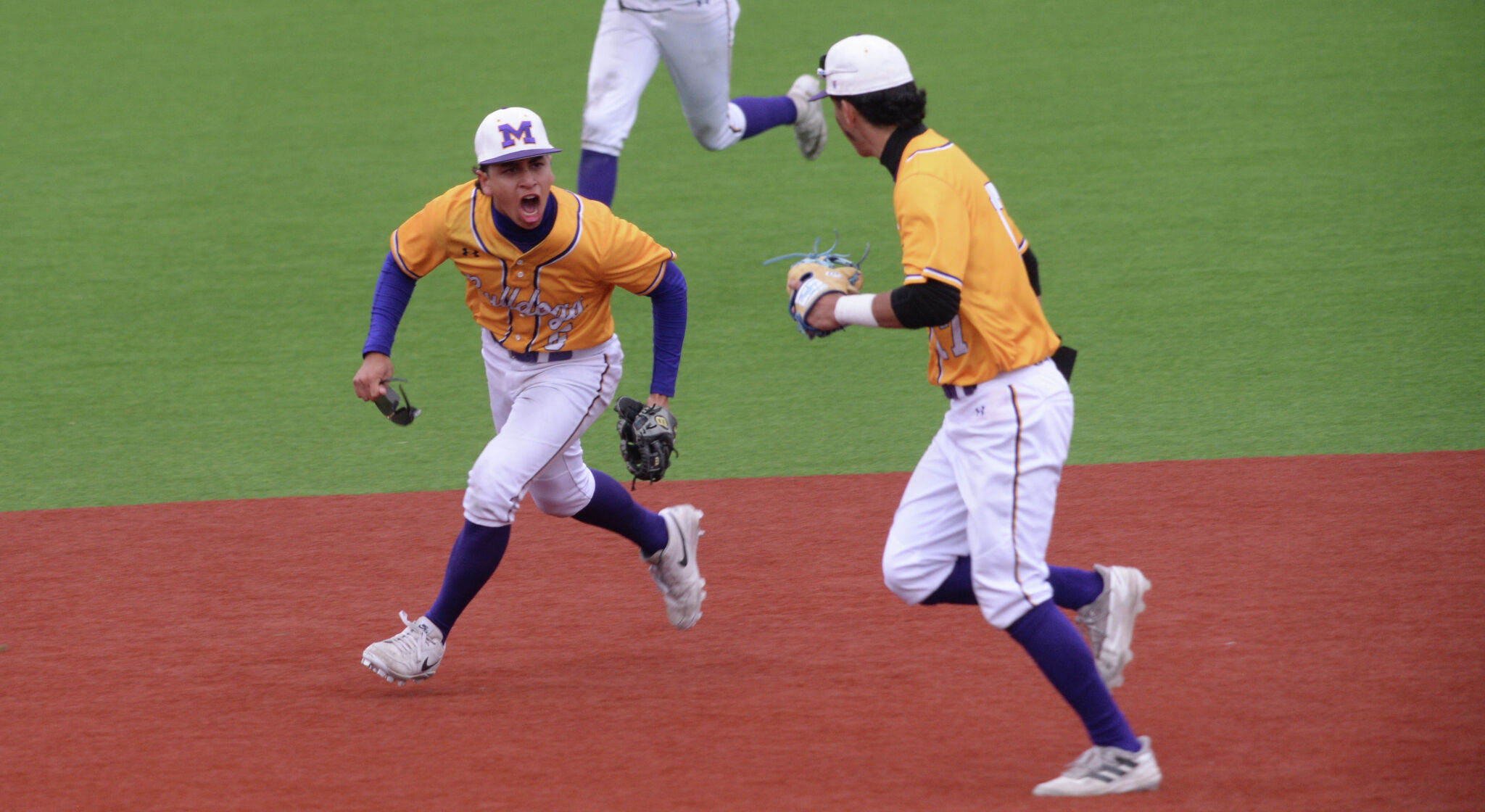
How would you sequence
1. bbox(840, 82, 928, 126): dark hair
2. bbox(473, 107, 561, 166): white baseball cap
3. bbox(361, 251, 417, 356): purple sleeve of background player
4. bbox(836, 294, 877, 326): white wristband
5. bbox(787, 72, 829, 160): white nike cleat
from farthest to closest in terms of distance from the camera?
bbox(787, 72, 829, 160): white nike cleat, bbox(361, 251, 417, 356): purple sleeve of background player, bbox(473, 107, 561, 166): white baseball cap, bbox(840, 82, 928, 126): dark hair, bbox(836, 294, 877, 326): white wristband

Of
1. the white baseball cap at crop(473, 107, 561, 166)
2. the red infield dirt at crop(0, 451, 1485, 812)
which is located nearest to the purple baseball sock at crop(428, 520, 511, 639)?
the red infield dirt at crop(0, 451, 1485, 812)

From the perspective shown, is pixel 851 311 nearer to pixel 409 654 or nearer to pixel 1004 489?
pixel 1004 489

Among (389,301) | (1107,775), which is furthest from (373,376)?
(1107,775)

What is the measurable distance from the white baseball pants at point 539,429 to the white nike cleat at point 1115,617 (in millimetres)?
1575

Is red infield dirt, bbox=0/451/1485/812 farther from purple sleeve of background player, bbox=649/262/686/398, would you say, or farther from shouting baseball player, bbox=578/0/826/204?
shouting baseball player, bbox=578/0/826/204

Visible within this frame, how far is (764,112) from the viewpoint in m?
7.83

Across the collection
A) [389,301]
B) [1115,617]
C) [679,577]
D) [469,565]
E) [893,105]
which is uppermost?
[893,105]

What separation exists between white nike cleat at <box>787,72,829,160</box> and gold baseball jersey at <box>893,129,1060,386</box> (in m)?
4.54

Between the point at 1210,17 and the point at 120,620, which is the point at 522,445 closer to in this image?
the point at 120,620

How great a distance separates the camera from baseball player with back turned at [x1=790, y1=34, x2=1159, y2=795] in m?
3.49

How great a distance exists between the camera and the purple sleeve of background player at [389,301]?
14.7ft

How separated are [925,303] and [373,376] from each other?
5.78ft

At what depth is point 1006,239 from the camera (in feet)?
11.9

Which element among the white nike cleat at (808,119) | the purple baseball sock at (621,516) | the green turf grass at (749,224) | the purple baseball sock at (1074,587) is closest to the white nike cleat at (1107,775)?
the purple baseball sock at (1074,587)
